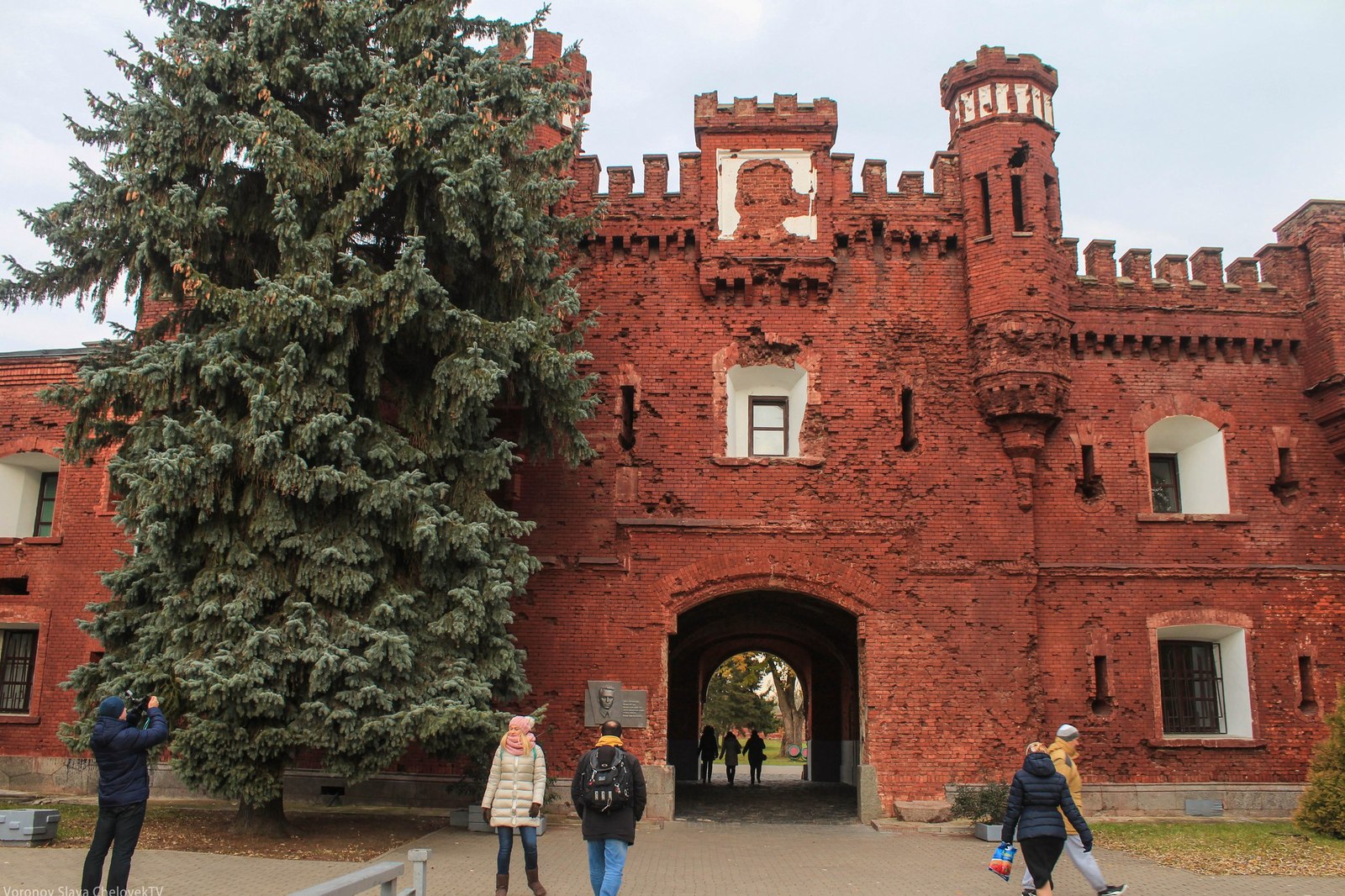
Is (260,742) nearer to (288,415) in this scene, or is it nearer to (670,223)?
(288,415)

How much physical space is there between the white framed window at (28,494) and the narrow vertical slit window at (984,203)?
17.1 m

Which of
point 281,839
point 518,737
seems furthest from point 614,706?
point 518,737

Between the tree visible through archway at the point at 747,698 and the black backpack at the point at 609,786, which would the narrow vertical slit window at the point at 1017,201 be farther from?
the tree visible through archway at the point at 747,698

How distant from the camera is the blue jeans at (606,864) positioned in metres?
8.66

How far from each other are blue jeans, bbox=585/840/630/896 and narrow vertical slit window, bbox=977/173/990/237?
1246cm

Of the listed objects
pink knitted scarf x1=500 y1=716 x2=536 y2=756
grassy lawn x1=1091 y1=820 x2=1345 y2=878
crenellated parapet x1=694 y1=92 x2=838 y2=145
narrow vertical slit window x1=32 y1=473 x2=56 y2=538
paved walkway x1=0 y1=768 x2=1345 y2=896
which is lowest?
paved walkway x1=0 y1=768 x2=1345 y2=896

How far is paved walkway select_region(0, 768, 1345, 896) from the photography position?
A: 10156mm

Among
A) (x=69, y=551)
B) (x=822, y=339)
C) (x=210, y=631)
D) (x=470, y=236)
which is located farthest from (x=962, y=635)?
(x=69, y=551)

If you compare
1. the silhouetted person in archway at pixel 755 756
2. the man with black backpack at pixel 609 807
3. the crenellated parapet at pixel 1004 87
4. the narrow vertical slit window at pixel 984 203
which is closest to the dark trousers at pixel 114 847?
the man with black backpack at pixel 609 807

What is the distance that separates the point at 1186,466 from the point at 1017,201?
18.8 ft

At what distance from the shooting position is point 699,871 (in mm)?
11836

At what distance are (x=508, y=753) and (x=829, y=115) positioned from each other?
41.1ft

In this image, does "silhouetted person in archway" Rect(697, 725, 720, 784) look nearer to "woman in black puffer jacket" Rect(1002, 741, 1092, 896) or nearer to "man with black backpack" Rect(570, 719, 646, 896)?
"woman in black puffer jacket" Rect(1002, 741, 1092, 896)

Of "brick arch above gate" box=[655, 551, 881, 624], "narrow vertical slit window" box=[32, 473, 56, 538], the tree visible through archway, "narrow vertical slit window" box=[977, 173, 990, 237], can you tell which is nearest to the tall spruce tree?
"brick arch above gate" box=[655, 551, 881, 624]
